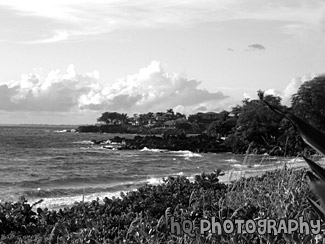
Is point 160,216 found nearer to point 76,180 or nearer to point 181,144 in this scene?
point 76,180

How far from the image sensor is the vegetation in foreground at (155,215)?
4.16 metres

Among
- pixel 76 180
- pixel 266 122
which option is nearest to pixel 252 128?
pixel 266 122

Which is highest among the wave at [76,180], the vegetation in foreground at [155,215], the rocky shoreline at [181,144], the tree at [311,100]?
the tree at [311,100]

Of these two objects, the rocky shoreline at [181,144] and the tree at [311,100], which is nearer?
the tree at [311,100]

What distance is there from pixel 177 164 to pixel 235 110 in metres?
24.9

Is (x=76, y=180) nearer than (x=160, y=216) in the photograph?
No

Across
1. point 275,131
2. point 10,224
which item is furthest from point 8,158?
point 10,224

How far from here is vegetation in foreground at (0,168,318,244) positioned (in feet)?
13.7

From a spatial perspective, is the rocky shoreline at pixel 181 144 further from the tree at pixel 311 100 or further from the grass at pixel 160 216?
the grass at pixel 160 216

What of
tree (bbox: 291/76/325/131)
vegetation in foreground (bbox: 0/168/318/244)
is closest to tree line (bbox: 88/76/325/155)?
tree (bbox: 291/76/325/131)

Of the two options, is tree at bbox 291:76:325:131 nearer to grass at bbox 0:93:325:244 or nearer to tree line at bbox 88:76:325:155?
tree line at bbox 88:76:325:155

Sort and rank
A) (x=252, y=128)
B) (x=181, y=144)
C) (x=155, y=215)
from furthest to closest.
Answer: (x=181, y=144), (x=252, y=128), (x=155, y=215)

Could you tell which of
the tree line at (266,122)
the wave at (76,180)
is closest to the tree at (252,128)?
the tree line at (266,122)

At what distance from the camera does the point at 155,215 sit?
229 inches
